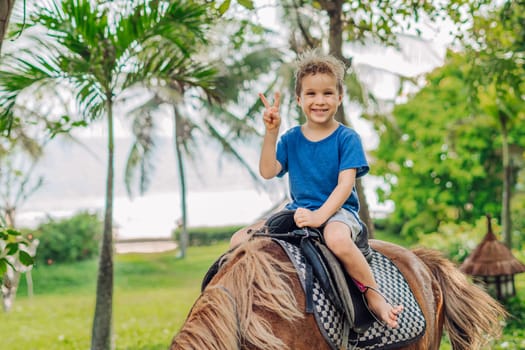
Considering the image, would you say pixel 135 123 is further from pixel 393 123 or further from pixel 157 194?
pixel 157 194

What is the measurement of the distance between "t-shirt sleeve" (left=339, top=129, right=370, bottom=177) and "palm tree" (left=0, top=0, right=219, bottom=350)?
309 cm

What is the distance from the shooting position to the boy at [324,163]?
2828 millimetres

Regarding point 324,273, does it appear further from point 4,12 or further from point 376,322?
point 4,12

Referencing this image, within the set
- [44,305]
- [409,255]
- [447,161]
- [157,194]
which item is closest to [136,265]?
[44,305]

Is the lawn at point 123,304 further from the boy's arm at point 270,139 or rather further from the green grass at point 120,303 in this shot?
the boy's arm at point 270,139

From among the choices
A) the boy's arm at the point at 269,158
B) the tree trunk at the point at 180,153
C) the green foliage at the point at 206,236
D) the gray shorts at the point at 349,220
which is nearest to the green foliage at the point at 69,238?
the tree trunk at the point at 180,153

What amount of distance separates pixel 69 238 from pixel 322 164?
15.7 m

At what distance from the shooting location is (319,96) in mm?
2961

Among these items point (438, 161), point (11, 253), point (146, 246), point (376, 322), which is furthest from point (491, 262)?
point (146, 246)

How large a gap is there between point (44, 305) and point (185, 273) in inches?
243

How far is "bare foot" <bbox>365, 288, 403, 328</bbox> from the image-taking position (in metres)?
2.78

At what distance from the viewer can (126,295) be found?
15.6 metres

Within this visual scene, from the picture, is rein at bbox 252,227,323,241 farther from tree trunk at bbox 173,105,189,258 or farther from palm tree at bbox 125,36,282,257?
tree trunk at bbox 173,105,189,258

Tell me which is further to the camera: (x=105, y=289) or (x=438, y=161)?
(x=438, y=161)
